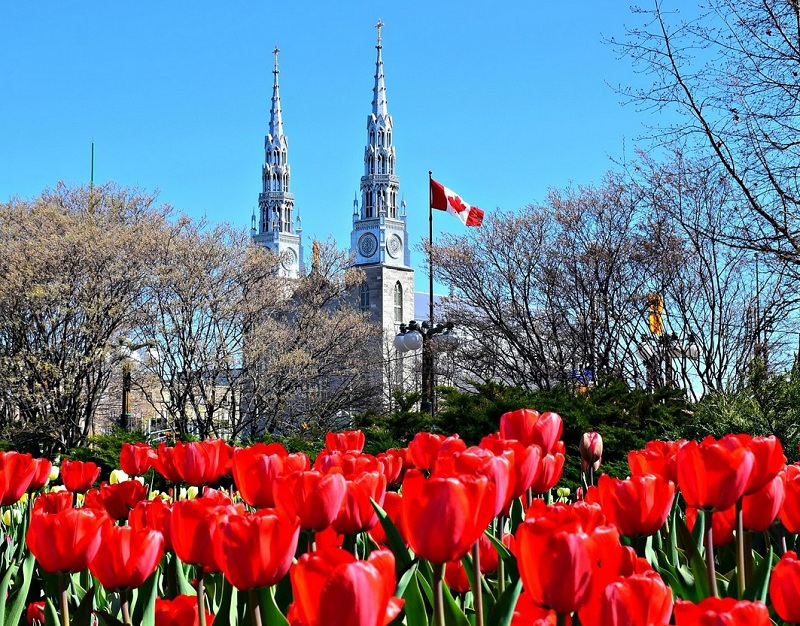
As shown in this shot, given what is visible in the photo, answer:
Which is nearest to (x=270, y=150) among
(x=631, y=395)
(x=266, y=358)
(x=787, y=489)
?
(x=266, y=358)

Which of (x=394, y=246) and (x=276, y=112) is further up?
(x=276, y=112)

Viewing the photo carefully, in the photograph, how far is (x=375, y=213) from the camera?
105 m

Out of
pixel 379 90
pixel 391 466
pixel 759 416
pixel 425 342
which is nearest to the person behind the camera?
pixel 391 466

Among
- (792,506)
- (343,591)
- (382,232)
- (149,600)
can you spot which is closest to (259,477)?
(149,600)

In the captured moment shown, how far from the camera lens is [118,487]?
92.0 inches

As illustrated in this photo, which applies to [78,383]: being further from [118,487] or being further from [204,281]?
[118,487]

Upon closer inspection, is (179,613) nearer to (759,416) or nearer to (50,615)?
(50,615)

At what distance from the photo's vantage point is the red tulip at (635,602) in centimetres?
101

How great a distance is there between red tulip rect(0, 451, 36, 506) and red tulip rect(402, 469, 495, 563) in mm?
1369

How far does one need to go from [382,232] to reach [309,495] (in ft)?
336

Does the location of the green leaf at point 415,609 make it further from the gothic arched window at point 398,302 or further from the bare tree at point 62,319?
the gothic arched window at point 398,302

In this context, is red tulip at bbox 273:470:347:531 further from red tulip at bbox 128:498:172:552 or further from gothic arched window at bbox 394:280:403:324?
gothic arched window at bbox 394:280:403:324

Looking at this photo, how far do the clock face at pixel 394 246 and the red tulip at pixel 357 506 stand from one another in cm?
10164

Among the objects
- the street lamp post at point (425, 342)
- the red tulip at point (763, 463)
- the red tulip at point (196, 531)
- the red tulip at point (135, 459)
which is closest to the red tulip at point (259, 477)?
the red tulip at point (196, 531)
